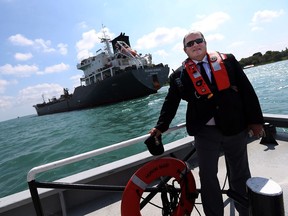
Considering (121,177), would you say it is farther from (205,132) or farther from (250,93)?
(250,93)

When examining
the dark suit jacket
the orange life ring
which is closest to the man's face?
the dark suit jacket

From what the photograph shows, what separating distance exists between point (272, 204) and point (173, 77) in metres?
1.01

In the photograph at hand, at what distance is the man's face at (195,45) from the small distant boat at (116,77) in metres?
25.4

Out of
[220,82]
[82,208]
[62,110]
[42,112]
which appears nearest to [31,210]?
[82,208]

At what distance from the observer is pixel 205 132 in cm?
173

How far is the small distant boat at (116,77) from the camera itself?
2820cm

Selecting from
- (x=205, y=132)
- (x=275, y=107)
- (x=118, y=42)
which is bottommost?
(x=275, y=107)

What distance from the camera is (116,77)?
28156 mm

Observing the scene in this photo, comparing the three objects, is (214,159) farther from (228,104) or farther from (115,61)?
(115,61)

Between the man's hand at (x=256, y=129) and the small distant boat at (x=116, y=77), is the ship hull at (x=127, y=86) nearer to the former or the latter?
the small distant boat at (x=116, y=77)

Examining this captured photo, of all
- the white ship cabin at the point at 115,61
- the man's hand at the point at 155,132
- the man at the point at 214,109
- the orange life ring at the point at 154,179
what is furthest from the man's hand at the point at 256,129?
the white ship cabin at the point at 115,61

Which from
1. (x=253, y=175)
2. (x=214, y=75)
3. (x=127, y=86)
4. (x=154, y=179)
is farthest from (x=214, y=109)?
(x=127, y=86)

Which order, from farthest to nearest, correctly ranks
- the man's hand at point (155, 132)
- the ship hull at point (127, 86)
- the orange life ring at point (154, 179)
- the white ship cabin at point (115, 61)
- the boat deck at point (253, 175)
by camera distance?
1. the white ship cabin at point (115, 61)
2. the ship hull at point (127, 86)
3. the boat deck at point (253, 175)
4. the man's hand at point (155, 132)
5. the orange life ring at point (154, 179)

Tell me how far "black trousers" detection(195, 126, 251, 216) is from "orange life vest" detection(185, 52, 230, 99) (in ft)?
0.89
